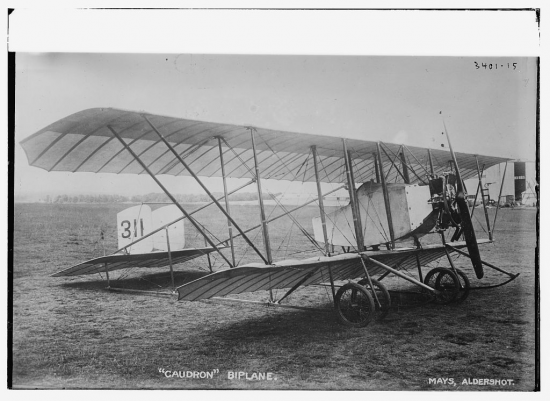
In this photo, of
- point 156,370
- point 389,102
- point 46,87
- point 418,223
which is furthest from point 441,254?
point 46,87

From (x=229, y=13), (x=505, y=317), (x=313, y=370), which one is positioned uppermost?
(x=229, y=13)

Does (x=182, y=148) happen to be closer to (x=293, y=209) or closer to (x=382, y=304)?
(x=293, y=209)

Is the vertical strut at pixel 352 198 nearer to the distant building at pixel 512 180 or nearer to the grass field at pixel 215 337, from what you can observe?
the grass field at pixel 215 337

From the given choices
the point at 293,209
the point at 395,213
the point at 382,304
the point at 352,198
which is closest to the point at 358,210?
the point at 395,213

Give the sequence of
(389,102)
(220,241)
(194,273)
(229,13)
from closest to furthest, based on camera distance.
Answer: (229,13) → (389,102) → (220,241) → (194,273)

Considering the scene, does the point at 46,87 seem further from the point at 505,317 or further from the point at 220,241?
the point at 505,317

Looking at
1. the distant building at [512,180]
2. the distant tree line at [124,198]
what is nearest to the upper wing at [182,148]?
the distant building at [512,180]

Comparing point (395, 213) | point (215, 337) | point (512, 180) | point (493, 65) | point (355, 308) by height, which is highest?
point (493, 65)
